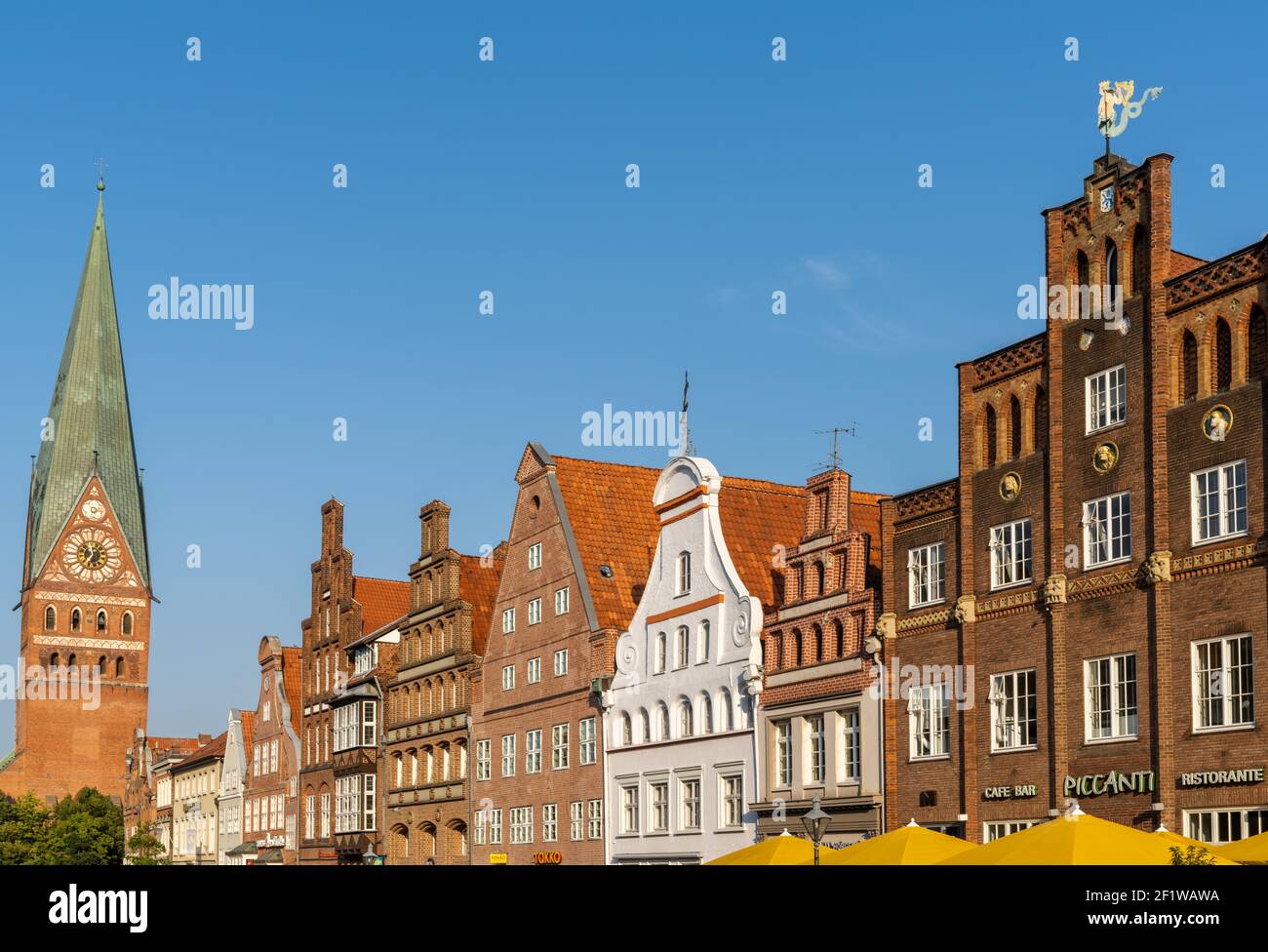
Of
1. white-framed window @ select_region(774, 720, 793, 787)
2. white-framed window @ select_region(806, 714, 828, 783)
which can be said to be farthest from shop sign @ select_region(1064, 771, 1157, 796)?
white-framed window @ select_region(774, 720, 793, 787)

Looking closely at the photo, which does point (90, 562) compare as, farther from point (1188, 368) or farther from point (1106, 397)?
point (1188, 368)

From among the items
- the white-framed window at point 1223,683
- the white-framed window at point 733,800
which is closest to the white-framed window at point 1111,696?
the white-framed window at point 1223,683

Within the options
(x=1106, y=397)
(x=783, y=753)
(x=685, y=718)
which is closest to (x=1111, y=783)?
(x=1106, y=397)

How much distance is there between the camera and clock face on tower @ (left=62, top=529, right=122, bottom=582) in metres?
189

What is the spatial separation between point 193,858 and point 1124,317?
87846 mm

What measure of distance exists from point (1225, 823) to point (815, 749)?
624 inches

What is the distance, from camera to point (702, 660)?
57.2 meters

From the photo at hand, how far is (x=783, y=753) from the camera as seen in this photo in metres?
52.2

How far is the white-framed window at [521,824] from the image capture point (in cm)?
6844

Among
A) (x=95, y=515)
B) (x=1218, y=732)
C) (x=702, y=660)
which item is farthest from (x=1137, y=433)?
(x=95, y=515)

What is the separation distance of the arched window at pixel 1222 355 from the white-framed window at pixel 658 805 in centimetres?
2699

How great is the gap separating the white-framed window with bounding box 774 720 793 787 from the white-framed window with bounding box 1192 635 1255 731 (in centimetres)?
1630

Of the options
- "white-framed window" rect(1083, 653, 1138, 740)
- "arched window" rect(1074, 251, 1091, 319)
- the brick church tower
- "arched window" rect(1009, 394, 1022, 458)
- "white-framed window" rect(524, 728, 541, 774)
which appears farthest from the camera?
the brick church tower

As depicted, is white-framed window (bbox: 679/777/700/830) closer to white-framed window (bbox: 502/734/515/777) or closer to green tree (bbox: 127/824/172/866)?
white-framed window (bbox: 502/734/515/777)
